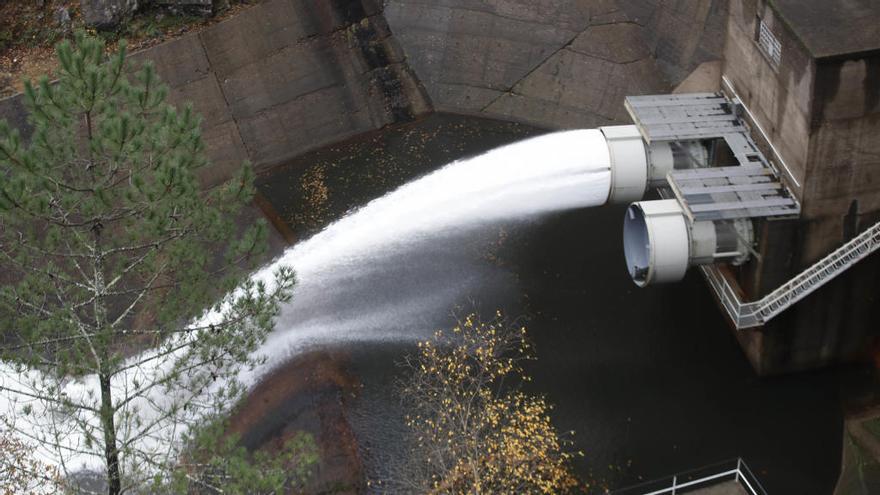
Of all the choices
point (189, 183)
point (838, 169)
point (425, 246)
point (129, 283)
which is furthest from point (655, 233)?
point (129, 283)

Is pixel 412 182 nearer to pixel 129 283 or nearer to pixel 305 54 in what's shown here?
pixel 305 54

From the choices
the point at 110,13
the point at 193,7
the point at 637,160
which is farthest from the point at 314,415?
the point at 110,13

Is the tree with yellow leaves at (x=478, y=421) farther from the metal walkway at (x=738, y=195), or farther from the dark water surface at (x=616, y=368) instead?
the metal walkway at (x=738, y=195)

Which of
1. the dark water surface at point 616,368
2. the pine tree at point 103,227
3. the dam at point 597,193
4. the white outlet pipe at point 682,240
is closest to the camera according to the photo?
the pine tree at point 103,227

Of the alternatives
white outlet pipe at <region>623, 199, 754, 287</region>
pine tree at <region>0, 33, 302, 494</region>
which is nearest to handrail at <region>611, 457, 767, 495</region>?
white outlet pipe at <region>623, 199, 754, 287</region>

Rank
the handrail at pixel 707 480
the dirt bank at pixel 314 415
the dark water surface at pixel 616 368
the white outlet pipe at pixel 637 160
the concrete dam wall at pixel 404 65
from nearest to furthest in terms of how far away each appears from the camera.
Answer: the handrail at pixel 707 480 < the dirt bank at pixel 314 415 < the dark water surface at pixel 616 368 < the white outlet pipe at pixel 637 160 < the concrete dam wall at pixel 404 65

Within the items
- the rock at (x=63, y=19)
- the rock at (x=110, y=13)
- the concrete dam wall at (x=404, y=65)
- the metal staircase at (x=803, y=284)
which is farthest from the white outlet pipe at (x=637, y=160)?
the rock at (x=63, y=19)
